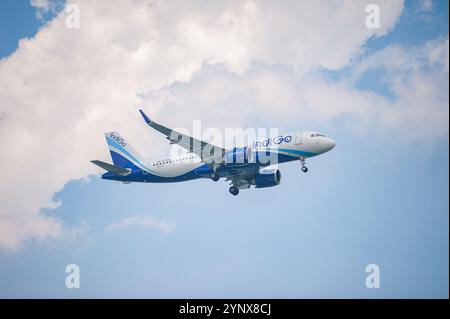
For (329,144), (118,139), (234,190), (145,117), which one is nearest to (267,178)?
(234,190)

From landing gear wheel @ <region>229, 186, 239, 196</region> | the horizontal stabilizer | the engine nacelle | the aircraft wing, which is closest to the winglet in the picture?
the aircraft wing

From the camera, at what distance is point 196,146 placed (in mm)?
58938

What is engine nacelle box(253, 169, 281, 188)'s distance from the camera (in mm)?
65188

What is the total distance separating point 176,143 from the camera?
5766 centimetres

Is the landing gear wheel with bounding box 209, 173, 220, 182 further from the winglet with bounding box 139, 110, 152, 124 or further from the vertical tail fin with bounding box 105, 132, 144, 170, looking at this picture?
the winglet with bounding box 139, 110, 152, 124

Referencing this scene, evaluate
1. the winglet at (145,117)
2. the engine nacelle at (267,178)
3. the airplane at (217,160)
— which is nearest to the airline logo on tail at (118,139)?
the airplane at (217,160)

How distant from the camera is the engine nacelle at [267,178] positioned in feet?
214

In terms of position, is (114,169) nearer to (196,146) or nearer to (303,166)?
(196,146)

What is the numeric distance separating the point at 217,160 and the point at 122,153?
14.6 metres
